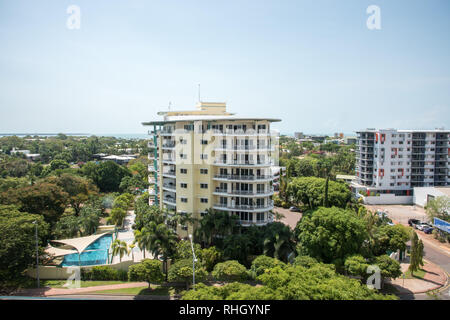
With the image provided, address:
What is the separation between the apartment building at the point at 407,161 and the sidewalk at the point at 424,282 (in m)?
29.8

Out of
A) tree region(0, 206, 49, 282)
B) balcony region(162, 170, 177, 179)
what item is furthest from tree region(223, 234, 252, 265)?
tree region(0, 206, 49, 282)

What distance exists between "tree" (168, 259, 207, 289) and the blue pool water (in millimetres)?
9363

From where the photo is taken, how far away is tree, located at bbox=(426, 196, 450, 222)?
4034 cm

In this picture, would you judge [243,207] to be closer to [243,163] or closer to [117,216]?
[243,163]

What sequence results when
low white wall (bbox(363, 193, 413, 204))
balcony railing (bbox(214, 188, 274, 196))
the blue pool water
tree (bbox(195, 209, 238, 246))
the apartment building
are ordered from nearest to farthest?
the blue pool water < tree (bbox(195, 209, 238, 246)) < balcony railing (bbox(214, 188, 274, 196)) < low white wall (bbox(363, 193, 413, 204)) < the apartment building

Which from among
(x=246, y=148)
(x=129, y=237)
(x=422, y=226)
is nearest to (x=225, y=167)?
(x=246, y=148)

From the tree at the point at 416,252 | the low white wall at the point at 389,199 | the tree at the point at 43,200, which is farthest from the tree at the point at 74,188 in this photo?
the low white wall at the point at 389,199

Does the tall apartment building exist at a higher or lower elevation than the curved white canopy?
higher

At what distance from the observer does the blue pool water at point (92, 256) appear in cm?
2912

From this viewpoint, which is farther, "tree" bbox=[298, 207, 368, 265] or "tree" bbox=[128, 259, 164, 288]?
"tree" bbox=[298, 207, 368, 265]

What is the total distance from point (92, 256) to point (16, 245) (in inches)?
303

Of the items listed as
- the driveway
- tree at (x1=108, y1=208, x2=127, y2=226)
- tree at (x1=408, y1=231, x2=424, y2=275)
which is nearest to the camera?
tree at (x1=408, y1=231, x2=424, y2=275)

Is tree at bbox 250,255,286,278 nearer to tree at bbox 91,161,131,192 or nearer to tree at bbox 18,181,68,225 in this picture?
tree at bbox 18,181,68,225
